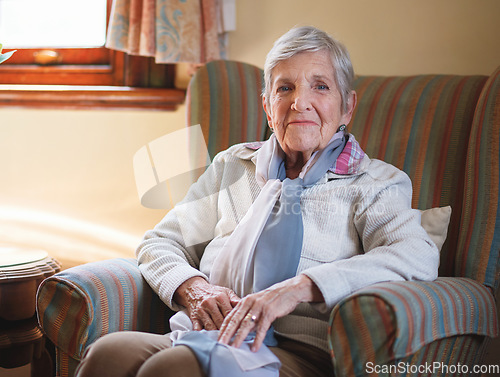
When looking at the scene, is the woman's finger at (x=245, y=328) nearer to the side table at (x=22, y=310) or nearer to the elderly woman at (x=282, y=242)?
the elderly woman at (x=282, y=242)

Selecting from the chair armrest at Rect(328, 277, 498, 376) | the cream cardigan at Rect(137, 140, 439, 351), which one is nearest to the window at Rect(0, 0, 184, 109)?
the cream cardigan at Rect(137, 140, 439, 351)

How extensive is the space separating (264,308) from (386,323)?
260 mm

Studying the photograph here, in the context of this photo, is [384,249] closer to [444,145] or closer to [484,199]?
[484,199]

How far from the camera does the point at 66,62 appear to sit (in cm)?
246

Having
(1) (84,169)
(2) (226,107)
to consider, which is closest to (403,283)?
(2) (226,107)

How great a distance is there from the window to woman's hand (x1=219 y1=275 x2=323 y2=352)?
4.58ft

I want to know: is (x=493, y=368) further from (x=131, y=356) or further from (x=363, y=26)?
(x=363, y=26)

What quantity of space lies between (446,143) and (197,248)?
2.47 ft

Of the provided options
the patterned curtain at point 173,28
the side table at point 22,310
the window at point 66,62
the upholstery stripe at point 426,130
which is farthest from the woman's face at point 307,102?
the window at point 66,62

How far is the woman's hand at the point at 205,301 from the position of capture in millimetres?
1202

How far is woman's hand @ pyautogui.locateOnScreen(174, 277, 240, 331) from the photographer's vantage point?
1202 mm

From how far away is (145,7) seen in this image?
2.06 meters

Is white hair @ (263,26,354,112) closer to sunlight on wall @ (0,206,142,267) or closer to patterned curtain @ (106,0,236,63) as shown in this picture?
patterned curtain @ (106,0,236,63)

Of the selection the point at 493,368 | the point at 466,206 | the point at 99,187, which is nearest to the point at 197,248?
the point at 466,206
